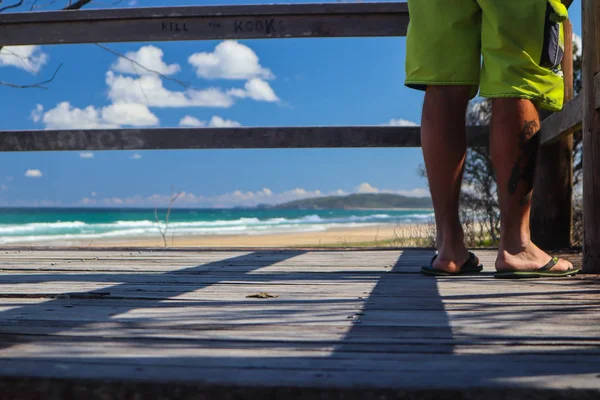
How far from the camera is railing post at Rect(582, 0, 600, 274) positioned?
1877mm

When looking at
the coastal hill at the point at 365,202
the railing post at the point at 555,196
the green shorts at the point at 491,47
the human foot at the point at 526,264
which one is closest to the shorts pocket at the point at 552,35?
the green shorts at the point at 491,47

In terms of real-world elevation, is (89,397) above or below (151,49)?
below

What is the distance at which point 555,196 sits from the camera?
2.89 m

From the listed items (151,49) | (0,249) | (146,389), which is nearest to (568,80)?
(146,389)

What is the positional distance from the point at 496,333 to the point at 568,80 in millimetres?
2246

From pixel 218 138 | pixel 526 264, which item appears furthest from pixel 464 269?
pixel 218 138

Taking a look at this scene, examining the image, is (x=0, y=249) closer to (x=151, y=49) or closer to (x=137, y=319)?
(x=137, y=319)

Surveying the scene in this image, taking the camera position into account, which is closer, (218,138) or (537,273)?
(537,273)

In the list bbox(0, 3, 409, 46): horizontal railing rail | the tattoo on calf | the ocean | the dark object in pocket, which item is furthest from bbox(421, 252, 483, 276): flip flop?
the ocean

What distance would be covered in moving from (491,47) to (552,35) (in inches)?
6.9

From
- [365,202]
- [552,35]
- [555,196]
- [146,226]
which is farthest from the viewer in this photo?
[365,202]

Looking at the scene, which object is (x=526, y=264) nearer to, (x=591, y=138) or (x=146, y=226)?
(x=591, y=138)

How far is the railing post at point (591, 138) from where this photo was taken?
6.16ft

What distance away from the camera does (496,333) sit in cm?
99
